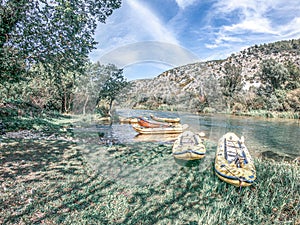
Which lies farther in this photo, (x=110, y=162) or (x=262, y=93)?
(x=262, y=93)

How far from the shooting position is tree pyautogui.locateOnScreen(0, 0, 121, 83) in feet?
17.5

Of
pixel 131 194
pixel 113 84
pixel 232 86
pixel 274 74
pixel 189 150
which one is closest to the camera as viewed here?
pixel 131 194

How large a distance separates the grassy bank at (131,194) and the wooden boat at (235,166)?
0.50 ft

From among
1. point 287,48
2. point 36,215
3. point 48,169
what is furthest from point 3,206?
point 287,48

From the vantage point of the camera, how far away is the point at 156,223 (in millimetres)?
2746

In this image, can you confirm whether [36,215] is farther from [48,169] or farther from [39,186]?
[48,169]

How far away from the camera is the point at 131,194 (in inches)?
140

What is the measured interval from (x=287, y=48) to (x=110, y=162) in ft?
228

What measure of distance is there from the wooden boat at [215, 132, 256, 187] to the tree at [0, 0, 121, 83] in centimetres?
576

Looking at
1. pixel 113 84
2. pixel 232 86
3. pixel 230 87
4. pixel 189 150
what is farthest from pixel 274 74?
pixel 113 84

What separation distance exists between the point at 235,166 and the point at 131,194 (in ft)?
8.32

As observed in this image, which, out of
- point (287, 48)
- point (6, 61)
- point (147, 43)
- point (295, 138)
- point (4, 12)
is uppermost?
point (287, 48)

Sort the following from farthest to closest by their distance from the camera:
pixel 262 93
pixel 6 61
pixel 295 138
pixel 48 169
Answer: pixel 262 93 → pixel 295 138 → pixel 6 61 → pixel 48 169

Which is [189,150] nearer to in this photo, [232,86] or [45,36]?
[45,36]
